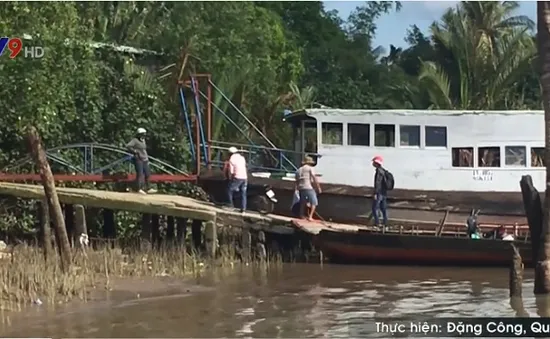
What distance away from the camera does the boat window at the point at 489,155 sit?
76.7 feet

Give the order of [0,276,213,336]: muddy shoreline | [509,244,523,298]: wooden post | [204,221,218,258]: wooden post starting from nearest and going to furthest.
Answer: [509,244,523,298]: wooden post < [0,276,213,336]: muddy shoreline < [204,221,218,258]: wooden post

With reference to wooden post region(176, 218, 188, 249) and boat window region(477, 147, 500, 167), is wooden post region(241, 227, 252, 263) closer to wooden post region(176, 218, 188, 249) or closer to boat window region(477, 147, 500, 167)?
wooden post region(176, 218, 188, 249)

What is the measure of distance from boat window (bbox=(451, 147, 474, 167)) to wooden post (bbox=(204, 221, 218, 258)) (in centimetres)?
588

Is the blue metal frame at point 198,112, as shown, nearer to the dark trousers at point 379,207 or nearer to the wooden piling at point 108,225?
the wooden piling at point 108,225

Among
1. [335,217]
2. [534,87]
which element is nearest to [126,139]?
[335,217]

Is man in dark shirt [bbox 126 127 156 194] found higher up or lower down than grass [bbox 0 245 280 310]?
higher up

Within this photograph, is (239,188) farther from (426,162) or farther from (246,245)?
(426,162)

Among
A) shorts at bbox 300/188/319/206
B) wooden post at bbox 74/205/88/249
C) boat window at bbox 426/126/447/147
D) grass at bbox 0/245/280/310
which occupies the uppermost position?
boat window at bbox 426/126/447/147

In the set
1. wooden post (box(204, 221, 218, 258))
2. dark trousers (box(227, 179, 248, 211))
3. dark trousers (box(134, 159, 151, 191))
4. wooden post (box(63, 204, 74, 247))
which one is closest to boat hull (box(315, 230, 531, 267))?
dark trousers (box(227, 179, 248, 211))

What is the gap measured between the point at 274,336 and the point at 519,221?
1125 centimetres

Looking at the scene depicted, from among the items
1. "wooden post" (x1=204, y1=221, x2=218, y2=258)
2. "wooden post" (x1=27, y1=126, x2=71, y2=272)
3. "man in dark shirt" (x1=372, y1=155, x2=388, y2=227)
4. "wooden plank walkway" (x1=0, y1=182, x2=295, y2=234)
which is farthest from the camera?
"man in dark shirt" (x1=372, y1=155, x2=388, y2=227)

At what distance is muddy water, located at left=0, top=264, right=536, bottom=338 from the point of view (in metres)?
13.8

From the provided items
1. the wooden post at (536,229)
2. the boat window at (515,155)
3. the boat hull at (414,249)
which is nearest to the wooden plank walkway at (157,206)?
the boat hull at (414,249)

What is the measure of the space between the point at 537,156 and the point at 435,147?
234cm
